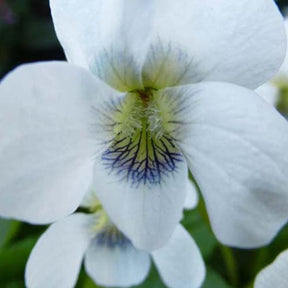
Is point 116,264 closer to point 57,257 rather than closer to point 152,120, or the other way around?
point 57,257

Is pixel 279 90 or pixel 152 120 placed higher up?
pixel 152 120

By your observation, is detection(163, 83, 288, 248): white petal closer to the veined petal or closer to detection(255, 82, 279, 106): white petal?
the veined petal

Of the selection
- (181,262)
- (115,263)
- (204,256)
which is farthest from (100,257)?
(204,256)

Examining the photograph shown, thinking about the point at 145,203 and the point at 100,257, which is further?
the point at 100,257

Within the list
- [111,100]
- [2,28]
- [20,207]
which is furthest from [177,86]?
[2,28]

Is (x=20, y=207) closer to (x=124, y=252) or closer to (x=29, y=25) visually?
(x=124, y=252)

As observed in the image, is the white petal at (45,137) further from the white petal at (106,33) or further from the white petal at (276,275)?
the white petal at (276,275)

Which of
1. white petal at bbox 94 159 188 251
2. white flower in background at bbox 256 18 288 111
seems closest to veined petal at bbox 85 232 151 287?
white petal at bbox 94 159 188 251
